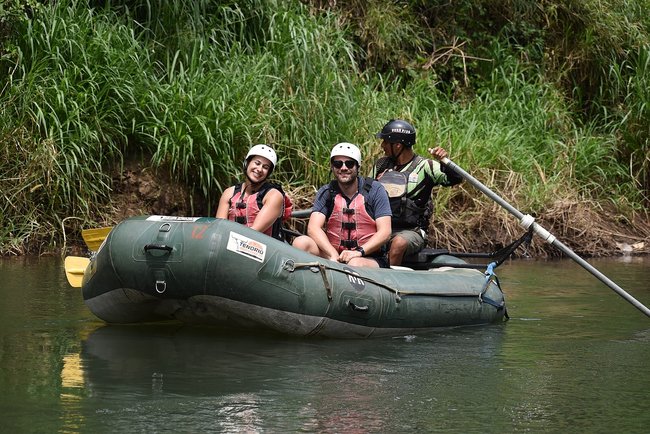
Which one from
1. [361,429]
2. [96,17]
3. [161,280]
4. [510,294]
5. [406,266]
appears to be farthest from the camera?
[96,17]

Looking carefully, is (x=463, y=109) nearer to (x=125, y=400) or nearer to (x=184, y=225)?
(x=184, y=225)

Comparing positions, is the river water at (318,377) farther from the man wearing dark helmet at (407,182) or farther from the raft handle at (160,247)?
the man wearing dark helmet at (407,182)

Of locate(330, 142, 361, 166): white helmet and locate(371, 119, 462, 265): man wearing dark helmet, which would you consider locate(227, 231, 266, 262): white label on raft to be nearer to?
locate(330, 142, 361, 166): white helmet

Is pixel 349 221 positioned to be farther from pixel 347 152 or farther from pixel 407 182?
pixel 407 182

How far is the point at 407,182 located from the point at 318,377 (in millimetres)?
2292

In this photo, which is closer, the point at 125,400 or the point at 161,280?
the point at 125,400

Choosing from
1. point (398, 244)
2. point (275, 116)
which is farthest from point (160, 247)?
point (275, 116)

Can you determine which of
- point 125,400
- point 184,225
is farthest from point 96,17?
point 125,400

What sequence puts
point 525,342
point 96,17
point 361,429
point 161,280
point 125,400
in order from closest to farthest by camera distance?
point 361,429 → point 125,400 → point 161,280 → point 525,342 → point 96,17

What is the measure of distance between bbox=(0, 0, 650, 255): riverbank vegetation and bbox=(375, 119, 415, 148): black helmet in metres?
2.57

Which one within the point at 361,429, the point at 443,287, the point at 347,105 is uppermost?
the point at 347,105

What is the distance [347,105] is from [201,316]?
16.2 ft

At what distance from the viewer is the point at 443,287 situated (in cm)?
679

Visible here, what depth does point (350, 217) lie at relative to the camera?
270 inches
